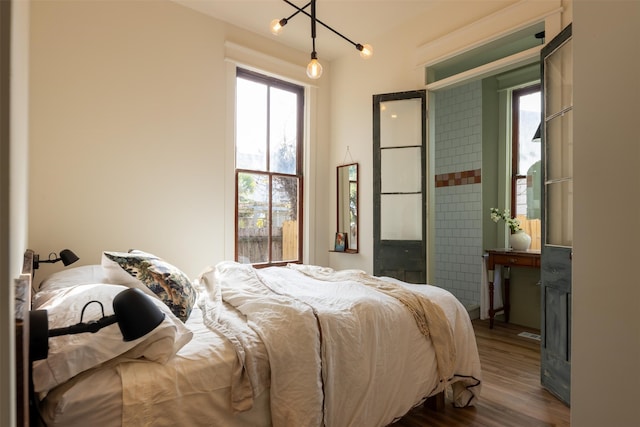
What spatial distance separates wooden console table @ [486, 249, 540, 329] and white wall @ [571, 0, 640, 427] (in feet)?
10.6

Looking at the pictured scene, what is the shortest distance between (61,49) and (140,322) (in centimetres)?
295

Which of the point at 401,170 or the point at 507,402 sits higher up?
the point at 401,170

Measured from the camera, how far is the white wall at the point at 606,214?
67 centimetres

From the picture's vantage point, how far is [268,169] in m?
4.11

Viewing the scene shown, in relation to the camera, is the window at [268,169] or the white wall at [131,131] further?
the window at [268,169]

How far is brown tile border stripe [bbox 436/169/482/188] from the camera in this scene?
14.4 ft

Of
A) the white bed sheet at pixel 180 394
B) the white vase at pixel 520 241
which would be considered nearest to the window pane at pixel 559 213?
the white vase at pixel 520 241

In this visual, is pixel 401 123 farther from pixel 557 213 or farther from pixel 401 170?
pixel 557 213

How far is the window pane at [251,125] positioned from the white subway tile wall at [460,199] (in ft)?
7.84

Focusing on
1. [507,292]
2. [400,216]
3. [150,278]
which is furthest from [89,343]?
[507,292]

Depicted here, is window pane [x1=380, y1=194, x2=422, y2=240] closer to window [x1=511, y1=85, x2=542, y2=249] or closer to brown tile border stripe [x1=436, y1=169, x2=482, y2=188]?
brown tile border stripe [x1=436, y1=169, x2=482, y2=188]

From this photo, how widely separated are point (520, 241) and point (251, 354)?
347 centimetres

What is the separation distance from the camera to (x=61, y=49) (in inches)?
109

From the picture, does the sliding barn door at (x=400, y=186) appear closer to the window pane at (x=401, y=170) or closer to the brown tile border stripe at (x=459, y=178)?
the window pane at (x=401, y=170)
